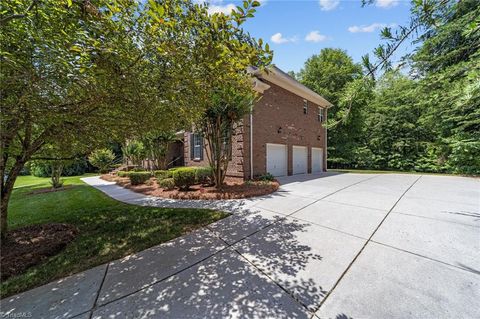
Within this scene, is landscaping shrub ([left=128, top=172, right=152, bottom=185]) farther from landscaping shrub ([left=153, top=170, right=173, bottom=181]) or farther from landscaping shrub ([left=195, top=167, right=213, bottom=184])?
landscaping shrub ([left=195, top=167, right=213, bottom=184])

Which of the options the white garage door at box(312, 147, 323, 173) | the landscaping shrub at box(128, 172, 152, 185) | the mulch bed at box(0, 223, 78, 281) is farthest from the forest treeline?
the mulch bed at box(0, 223, 78, 281)

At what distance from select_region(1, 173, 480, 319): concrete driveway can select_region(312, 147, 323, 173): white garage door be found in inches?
433

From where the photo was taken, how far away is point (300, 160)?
13672 mm

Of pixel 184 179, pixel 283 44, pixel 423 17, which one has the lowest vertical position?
pixel 184 179

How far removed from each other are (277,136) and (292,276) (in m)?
9.74

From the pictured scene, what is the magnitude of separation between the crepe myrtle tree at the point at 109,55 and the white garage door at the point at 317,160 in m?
13.9

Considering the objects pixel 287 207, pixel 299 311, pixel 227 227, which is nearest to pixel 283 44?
pixel 287 207

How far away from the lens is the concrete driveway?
6.41 ft

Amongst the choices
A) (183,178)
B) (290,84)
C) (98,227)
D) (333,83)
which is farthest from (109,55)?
(333,83)

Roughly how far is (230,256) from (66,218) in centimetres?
515

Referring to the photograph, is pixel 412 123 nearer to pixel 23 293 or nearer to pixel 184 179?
pixel 184 179

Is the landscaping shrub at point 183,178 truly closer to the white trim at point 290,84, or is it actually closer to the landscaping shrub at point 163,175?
the landscaping shrub at point 163,175

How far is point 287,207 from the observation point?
5363mm

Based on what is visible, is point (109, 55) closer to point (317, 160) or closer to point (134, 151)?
point (134, 151)
